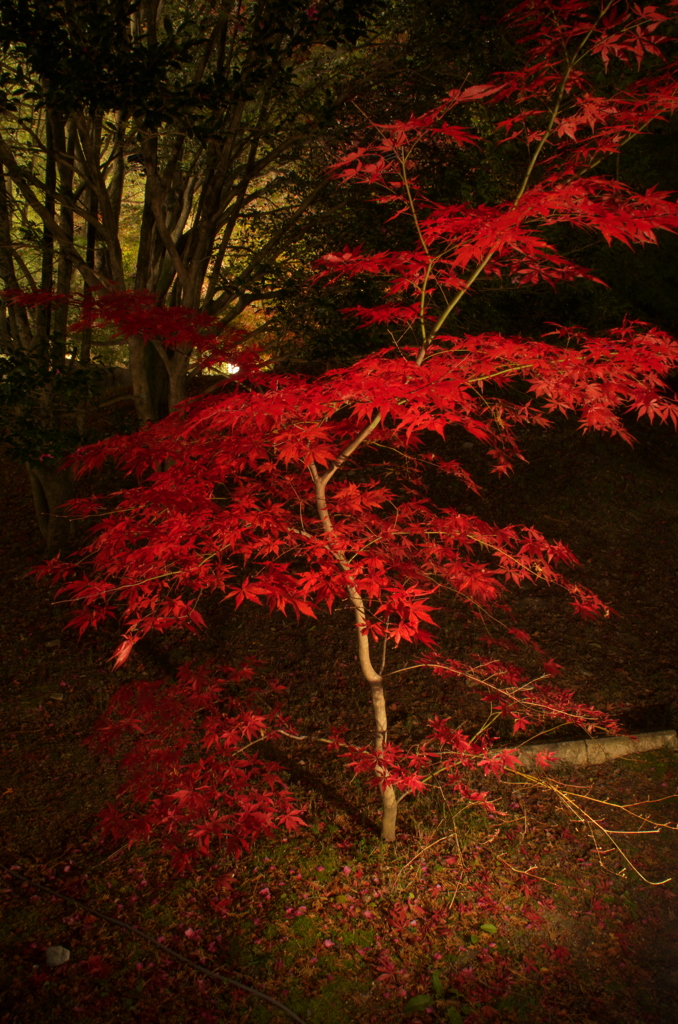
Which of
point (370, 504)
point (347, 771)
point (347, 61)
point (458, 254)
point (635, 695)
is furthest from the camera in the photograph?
point (347, 61)

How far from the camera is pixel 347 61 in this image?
5172mm

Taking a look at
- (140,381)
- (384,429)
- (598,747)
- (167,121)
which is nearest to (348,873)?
(598,747)

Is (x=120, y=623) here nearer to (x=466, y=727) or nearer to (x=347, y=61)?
(x=466, y=727)

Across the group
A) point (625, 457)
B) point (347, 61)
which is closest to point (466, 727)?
point (625, 457)

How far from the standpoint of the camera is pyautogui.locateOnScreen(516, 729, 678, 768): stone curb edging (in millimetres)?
3525

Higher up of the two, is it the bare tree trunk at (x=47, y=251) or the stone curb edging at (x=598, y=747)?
the bare tree trunk at (x=47, y=251)

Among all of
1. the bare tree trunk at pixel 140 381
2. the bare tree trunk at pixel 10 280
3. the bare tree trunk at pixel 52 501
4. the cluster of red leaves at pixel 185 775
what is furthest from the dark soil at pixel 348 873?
the bare tree trunk at pixel 10 280

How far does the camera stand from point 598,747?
3.61 metres

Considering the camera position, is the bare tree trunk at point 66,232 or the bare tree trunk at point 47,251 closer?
the bare tree trunk at point 66,232

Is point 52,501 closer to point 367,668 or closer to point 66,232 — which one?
point 66,232

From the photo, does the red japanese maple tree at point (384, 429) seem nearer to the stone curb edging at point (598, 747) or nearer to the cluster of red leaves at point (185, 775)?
the cluster of red leaves at point (185, 775)

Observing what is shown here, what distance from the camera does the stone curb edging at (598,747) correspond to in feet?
11.6

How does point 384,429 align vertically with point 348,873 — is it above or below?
above

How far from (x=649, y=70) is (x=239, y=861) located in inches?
206
